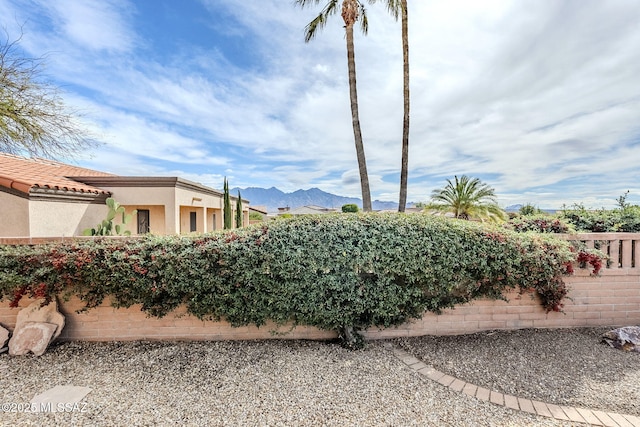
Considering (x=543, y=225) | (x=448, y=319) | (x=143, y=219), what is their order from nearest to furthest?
1. (x=448, y=319)
2. (x=543, y=225)
3. (x=143, y=219)

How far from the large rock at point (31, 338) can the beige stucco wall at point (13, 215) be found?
21.3 ft

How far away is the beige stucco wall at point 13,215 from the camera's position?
8.87 meters

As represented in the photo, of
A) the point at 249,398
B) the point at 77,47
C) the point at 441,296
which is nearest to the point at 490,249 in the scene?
the point at 441,296

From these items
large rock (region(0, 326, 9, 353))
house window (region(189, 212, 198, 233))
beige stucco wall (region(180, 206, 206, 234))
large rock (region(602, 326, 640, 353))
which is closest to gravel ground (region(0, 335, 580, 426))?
large rock (region(0, 326, 9, 353))

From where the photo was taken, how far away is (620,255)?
18.3 feet

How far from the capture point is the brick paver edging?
304 cm

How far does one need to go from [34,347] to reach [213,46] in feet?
37.5

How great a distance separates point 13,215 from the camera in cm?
888

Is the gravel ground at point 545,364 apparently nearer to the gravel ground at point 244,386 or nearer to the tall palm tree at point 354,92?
the gravel ground at point 244,386

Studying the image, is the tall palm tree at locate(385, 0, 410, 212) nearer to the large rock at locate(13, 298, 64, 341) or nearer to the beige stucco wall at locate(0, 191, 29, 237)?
the large rock at locate(13, 298, 64, 341)

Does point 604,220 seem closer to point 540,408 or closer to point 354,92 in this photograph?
point 540,408

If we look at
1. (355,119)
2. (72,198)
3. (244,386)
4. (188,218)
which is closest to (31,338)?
(244,386)

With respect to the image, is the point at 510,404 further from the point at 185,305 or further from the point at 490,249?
the point at 185,305

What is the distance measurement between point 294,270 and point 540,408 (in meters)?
3.33
